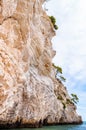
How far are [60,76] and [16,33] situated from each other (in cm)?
4228

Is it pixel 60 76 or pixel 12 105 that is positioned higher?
pixel 60 76

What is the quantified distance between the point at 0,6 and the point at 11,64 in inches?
215

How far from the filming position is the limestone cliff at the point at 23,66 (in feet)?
99.1

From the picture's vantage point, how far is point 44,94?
4450cm

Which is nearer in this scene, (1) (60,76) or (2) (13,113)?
(2) (13,113)

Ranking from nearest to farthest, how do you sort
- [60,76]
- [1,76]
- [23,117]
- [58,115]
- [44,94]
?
[1,76] < [23,117] < [44,94] < [58,115] < [60,76]

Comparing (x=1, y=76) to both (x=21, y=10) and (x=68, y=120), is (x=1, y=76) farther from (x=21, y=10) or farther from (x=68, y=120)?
(x=68, y=120)

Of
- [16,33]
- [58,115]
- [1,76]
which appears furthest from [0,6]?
[58,115]

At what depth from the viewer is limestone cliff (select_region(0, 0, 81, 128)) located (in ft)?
99.1

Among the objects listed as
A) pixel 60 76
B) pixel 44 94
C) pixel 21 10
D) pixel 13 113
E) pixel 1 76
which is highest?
pixel 60 76

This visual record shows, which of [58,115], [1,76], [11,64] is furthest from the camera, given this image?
[58,115]

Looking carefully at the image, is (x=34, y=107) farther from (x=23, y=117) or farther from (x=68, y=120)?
(x=68, y=120)

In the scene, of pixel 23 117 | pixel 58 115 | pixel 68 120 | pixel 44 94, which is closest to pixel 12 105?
pixel 23 117

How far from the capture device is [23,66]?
114ft
